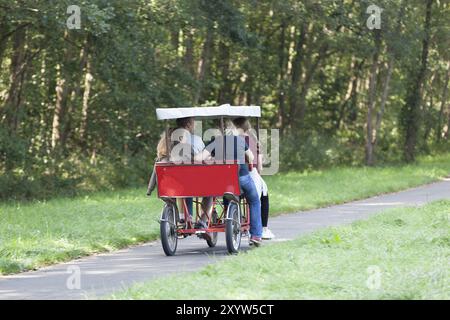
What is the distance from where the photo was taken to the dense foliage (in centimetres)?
2994

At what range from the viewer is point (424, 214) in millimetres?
19359

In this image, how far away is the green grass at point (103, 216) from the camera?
49.7 ft

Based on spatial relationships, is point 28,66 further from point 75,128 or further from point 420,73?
point 420,73

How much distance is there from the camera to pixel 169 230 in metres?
15.4

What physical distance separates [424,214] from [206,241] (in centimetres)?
434

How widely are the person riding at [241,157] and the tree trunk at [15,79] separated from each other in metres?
17.1

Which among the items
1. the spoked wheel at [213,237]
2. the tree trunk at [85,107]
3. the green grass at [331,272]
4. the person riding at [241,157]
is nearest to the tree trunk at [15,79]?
the tree trunk at [85,107]

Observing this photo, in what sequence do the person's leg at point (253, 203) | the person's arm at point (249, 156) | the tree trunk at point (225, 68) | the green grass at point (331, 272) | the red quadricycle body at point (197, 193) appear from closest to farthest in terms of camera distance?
1. the green grass at point (331, 272)
2. the red quadricycle body at point (197, 193)
3. the person's arm at point (249, 156)
4. the person's leg at point (253, 203)
5. the tree trunk at point (225, 68)

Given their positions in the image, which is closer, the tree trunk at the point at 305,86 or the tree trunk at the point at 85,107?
the tree trunk at the point at 85,107

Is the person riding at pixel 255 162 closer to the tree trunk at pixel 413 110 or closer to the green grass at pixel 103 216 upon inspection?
the green grass at pixel 103 216

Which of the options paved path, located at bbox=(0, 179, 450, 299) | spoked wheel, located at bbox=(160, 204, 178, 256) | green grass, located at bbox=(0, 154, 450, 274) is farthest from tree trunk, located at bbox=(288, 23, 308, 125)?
spoked wheel, located at bbox=(160, 204, 178, 256)

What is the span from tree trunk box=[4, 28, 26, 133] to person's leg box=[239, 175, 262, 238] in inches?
675

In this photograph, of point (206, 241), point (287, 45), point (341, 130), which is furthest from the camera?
point (341, 130)
